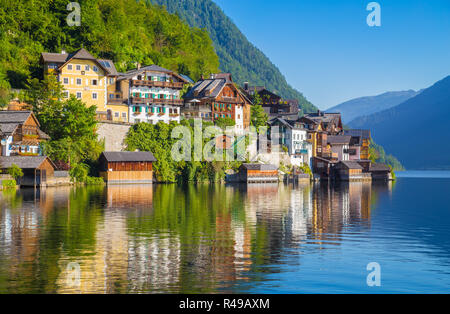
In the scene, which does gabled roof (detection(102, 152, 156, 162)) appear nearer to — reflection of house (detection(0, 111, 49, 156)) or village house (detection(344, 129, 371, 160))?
reflection of house (detection(0, 111, 49, 156))

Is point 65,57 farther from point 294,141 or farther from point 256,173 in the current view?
point 294,141

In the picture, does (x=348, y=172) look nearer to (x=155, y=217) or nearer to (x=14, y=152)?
(x=14, y=152)

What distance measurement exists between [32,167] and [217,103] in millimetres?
48279

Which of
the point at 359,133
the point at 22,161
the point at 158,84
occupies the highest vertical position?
the point at 158,84

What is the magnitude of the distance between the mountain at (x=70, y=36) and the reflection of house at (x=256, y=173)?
108ft

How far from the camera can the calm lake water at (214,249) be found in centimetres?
2234

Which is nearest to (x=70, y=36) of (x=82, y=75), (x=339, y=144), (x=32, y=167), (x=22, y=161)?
(x=82, y=75)

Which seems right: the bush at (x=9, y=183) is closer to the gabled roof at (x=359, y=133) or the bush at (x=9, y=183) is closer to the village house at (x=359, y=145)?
the village house at (x=359, y=145)

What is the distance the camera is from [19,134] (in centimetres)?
7712

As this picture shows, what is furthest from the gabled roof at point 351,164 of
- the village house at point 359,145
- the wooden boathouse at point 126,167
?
the wooden boathouse at point 126,167

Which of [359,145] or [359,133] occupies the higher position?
[359,133]

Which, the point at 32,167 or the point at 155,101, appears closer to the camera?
the point at 32,167

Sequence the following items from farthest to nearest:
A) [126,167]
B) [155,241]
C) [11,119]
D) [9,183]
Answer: [126,167]
[11,119]
[9,183]
[155,241]

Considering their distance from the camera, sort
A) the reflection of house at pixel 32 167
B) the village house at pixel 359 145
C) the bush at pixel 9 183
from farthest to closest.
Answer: the village house at pixel 359 145 < the reflection of house at pixel 32 167 < the bush at pixel 9 183
